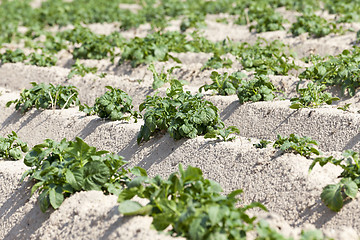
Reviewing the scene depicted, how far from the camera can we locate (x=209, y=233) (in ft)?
11.1

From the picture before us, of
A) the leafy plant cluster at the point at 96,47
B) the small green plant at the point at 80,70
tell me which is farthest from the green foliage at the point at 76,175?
the leafy plant cluster at the point at 96,47

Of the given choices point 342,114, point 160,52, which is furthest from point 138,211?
point 160,52

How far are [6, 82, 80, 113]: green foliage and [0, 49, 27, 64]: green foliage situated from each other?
9.77 feet

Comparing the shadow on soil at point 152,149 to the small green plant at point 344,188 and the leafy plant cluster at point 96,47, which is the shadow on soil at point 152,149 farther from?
the leafy plant cluster at point 96,47

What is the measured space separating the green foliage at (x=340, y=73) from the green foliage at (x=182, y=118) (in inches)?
78.3

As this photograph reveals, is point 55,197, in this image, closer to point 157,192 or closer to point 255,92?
point 157,192

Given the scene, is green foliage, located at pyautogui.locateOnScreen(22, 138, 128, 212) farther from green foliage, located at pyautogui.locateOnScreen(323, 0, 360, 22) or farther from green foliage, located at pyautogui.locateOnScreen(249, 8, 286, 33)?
green foliage, located at pyautogui.locateOnScreen(323, 0, 360, 22)

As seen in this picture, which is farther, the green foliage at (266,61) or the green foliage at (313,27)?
the green foliage at (313,27)

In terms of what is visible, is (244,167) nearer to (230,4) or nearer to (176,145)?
(176,145)

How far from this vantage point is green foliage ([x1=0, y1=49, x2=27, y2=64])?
10.6 metres

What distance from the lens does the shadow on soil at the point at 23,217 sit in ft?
15.2

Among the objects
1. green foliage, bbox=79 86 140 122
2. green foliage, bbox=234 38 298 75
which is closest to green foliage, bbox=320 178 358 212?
green foliage, bbox=79 86 140 122

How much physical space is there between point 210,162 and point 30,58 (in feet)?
22.4

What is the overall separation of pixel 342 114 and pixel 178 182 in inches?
107
